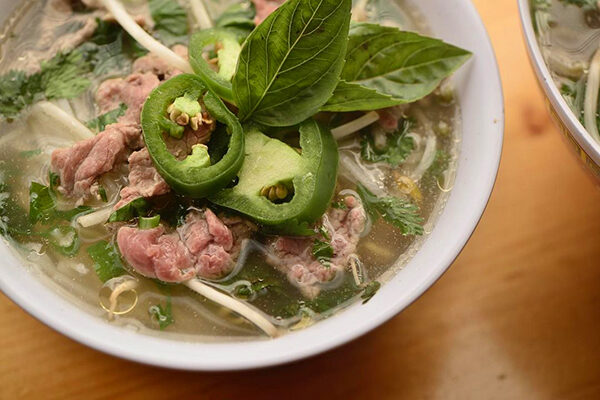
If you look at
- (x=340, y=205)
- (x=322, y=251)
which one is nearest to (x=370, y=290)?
(x=322, y=251)

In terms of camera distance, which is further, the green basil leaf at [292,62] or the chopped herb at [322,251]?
the chopped herb at [322,251]

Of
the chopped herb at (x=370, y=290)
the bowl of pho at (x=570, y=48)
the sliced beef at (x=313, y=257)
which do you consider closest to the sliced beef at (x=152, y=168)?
the sliced beef at (x=313, y=257)

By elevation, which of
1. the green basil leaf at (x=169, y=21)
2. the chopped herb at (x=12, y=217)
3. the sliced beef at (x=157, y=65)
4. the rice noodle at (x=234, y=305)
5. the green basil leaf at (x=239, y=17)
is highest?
the green basil leaf at (x=239, y=17)

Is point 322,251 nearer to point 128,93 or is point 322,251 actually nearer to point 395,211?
point 395,211

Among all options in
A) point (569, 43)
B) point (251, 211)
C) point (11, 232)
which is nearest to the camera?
point (251, 211)

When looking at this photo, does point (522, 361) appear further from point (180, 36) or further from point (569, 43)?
point (180, 36)

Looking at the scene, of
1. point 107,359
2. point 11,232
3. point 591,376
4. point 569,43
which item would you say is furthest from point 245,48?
point 591,376

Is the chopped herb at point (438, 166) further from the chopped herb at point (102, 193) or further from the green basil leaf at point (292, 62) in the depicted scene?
the chopped herb at point (102, 193)
